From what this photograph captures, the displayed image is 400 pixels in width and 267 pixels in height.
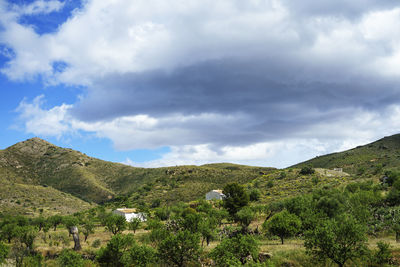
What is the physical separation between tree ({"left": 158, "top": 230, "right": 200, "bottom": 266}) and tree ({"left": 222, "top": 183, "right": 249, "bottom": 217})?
31.8 m

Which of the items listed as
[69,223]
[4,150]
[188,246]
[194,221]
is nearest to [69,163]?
[4,150]

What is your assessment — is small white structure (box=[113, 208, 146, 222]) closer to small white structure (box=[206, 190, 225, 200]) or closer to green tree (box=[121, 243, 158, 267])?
small white structure (box=[206, 190, 225, 200])

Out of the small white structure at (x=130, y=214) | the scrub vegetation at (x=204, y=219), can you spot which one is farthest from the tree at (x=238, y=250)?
the small white structure at (x=130, y=214)

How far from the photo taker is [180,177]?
440 ft

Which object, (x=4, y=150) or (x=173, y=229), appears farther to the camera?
(x=4, y=150)

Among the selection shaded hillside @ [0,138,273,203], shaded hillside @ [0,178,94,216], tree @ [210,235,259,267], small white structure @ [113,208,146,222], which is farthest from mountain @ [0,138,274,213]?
tree @ [210,235,259,267]

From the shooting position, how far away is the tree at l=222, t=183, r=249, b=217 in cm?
6506

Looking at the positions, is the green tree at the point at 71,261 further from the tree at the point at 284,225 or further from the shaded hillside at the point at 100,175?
the shaded hillside at the point at 100,175

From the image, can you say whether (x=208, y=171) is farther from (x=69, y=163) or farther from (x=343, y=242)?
(x=343, y=242)

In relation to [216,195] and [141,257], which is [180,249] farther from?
[216,195]

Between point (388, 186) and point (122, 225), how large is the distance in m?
59.6

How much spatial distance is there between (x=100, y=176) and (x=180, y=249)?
14382 centimetres

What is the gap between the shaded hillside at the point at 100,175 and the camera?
122 metres

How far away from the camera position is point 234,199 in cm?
6538
